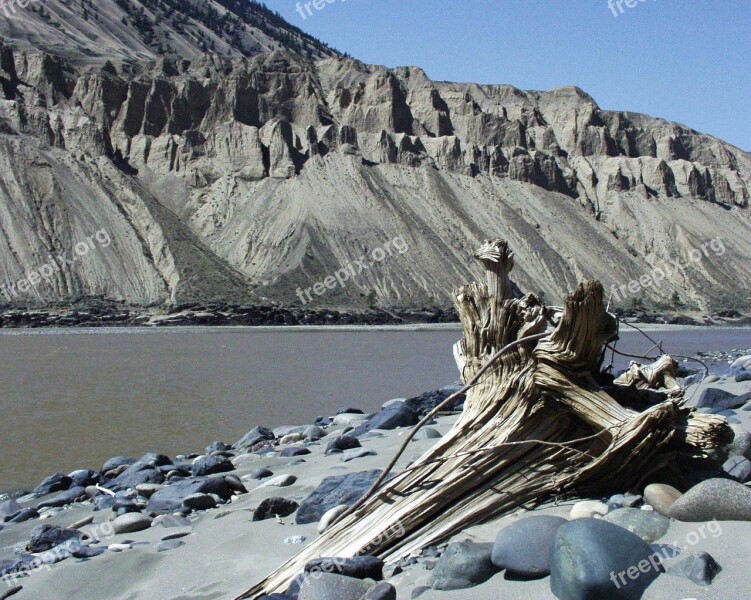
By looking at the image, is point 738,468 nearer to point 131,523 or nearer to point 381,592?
point 381,592

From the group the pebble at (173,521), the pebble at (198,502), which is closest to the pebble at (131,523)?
the pebble at (173,521)

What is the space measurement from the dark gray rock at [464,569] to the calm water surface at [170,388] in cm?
789

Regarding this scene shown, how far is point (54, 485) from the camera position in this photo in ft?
31.2

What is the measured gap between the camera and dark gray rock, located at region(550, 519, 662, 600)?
3799mm

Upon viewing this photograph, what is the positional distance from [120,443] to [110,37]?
141m

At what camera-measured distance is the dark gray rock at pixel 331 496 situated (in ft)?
20.8

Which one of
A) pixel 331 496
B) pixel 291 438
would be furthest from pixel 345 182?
pixel 331 496

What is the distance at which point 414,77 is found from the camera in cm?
10450

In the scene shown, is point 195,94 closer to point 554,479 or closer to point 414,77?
point 414,77

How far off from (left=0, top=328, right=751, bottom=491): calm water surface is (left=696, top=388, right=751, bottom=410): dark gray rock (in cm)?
791

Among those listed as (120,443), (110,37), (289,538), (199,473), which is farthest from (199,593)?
(110,37)

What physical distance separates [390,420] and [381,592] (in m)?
8.18

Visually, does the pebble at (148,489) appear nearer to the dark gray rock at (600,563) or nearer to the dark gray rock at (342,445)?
the dark gray rock at (342,445)

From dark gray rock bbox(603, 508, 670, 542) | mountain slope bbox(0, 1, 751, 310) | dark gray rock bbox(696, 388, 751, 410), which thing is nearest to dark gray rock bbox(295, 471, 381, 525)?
dark gray rock bbox(603, 508, 670, 542)
